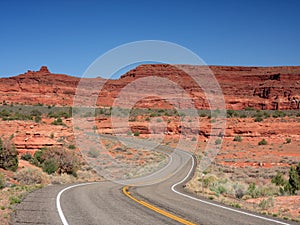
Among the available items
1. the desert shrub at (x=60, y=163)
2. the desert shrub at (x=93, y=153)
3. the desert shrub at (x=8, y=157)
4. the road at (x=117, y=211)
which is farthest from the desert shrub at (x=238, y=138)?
the road at (x=117, y=211)

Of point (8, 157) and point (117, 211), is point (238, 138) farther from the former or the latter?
point (117, 211)

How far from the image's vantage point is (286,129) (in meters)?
51.1

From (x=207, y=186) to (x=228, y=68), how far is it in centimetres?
10870

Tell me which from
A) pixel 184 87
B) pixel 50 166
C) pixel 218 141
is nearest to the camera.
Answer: pixel 50 166

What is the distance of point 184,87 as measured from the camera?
Result: 10225 centimetres

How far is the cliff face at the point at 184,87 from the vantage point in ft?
306

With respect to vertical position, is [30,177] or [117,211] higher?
[117,211]

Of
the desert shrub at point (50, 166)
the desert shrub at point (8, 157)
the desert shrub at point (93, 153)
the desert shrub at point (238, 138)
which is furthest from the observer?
the desert shrub at point (238, 138)

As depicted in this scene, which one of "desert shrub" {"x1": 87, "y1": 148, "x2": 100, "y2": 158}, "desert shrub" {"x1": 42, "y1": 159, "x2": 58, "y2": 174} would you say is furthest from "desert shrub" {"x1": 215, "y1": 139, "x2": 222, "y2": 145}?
"desert shrub" {"x1": 42, "y1": 159, "x2": 58, "y2": 174}

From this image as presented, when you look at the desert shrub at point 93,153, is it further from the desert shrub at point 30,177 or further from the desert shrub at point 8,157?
the desert shrub at point 30,177

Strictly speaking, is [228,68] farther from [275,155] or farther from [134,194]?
[134,194]

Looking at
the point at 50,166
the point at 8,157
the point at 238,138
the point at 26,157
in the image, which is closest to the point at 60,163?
the point at 50,166

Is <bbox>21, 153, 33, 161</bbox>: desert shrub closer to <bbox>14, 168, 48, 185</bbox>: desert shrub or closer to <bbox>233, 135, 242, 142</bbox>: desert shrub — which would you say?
<bbox>14, 168, 48, 185</bbox>: desert shrub

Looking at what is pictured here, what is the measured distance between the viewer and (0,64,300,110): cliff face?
9338cm
